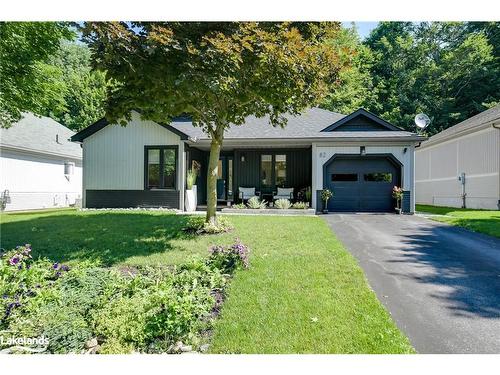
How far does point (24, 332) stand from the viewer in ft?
11.0

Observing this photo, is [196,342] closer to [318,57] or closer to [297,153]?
[318,57]

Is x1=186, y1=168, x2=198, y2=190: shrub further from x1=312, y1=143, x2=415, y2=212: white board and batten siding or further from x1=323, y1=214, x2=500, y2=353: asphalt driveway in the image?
x1=323, y1=214, x2=500, y2=353: asphalt driveway

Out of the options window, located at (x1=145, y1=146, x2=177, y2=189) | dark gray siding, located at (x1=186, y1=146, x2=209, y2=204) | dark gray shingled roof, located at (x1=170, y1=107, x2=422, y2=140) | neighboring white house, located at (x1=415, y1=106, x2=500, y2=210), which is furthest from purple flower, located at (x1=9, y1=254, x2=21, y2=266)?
neighboring white house, located at (x1=415, y1=106, x2=500, y2=210)

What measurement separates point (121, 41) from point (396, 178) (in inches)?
474

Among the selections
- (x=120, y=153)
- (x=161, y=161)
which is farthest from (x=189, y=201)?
(x=120, y=153)

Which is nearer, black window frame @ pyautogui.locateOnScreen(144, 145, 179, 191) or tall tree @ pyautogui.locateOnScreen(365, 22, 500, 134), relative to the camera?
black window frame @ pyautogui.locateOnScreen(144, 145, 179, 191)

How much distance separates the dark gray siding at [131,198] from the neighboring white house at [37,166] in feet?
17.6

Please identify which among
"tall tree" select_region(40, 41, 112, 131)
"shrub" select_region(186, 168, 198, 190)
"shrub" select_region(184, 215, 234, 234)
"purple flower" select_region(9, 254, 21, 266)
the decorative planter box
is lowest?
"purple flower" select_region(9, 254, 21, 266)

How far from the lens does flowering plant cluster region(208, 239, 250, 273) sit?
5145 mm

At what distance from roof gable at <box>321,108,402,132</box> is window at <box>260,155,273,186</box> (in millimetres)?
3091

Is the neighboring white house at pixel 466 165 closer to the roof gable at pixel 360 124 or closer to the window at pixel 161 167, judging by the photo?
the roof gable at pixel 360 124

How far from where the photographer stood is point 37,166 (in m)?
17.8

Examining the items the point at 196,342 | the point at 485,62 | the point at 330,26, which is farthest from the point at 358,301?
the point at 485,62

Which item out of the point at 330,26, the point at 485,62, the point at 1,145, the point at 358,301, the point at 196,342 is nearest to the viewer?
the point at 196,342
